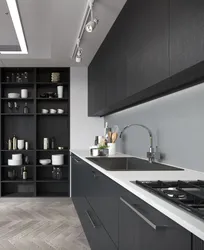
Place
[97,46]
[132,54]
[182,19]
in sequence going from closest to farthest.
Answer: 1. [182,19]
2. [132,54]
3. [97,46]

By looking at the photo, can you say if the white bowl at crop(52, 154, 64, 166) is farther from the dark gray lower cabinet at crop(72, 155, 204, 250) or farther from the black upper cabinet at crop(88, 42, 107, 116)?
the dark gray lower cabinet at crop(72, 155, 204, 250)

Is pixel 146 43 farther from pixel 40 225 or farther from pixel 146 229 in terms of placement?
pixel 40 225

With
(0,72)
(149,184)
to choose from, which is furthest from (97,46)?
(149,184)

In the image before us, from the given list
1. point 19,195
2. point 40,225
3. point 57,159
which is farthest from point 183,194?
point 19,195

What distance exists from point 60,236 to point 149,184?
2.26 m

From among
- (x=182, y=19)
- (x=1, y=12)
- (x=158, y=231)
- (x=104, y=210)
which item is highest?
(x=1, y=12)

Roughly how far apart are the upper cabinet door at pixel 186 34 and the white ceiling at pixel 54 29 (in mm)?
1134

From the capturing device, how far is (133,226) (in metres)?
1.35

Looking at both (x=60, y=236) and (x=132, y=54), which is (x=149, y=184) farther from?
(x=60, y=236)

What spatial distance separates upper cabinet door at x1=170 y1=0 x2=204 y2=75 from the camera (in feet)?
4.50

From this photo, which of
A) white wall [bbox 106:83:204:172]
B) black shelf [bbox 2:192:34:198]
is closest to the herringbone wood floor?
black shelf [bbox 2:192:34:198]

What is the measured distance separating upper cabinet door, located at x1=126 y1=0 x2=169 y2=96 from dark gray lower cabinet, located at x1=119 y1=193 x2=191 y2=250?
805mm

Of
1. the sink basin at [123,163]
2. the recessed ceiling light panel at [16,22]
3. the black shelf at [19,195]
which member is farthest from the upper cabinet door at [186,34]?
the black shelf at [19,195]

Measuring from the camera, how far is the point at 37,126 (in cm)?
541
